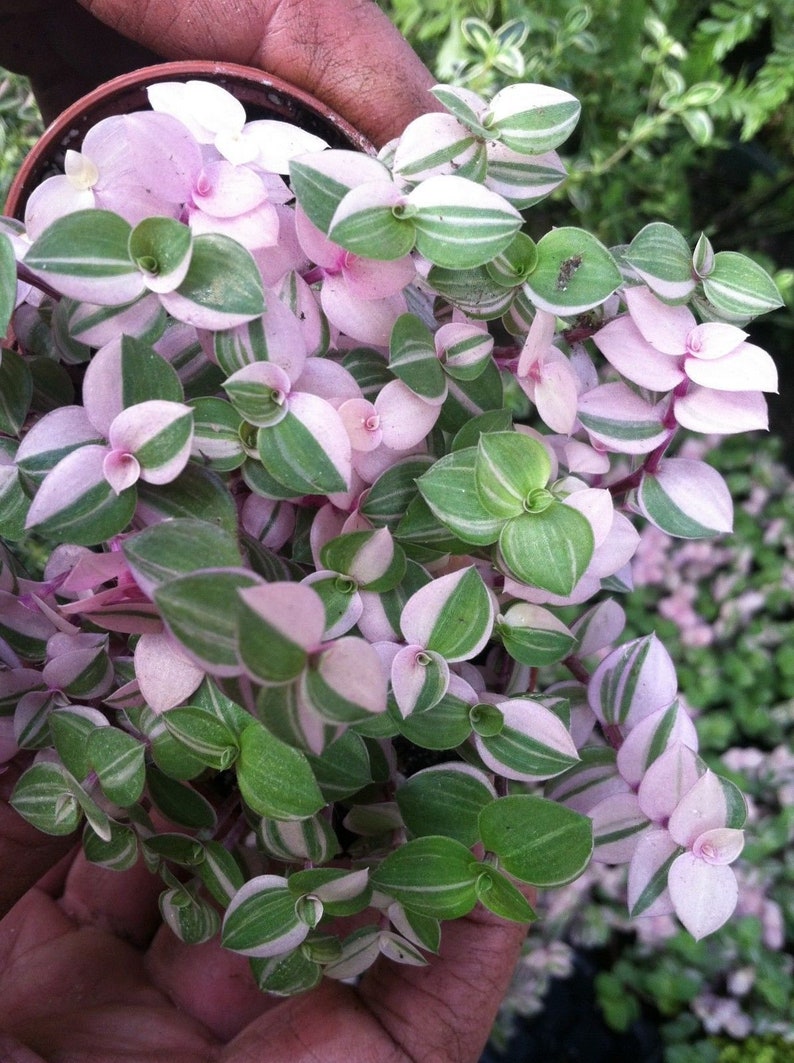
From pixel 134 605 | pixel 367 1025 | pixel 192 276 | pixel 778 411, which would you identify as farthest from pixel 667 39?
pixel 367 1025

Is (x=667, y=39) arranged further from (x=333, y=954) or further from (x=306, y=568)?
(x=333, y=954)

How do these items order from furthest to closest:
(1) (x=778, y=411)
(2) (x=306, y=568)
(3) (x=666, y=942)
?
(1) (x=778, y=411), (3) (x=666, y=942), (2) (x=306, y=568)

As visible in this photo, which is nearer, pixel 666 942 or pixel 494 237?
pixel 494 237

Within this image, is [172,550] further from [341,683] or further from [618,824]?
[618,824]

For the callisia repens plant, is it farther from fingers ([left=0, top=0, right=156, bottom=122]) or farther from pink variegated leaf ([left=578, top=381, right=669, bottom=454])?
fingers ([left=0, top=0, right=156, bottom=122])

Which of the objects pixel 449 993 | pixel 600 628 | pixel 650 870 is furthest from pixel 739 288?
pixel 449 993

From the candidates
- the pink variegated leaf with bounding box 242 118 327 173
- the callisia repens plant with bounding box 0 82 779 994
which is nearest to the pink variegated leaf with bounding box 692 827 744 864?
the callisia repens plant with bounding box 0 82 779 994
